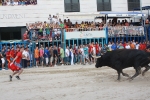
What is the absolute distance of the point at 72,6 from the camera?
104 feet

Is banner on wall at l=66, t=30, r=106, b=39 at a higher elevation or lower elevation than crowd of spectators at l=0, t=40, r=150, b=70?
higher

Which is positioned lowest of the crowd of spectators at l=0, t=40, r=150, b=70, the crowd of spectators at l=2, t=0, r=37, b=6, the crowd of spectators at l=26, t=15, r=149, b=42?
the crowd of spectators at l=0, t=40, r=150, b=70

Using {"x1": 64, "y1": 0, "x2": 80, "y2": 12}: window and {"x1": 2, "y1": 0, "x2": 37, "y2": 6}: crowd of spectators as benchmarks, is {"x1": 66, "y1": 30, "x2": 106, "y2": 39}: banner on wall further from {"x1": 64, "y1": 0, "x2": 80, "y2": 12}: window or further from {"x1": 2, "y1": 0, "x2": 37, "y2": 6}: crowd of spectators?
→ {"x1": 2, "y1": 0, "x2": 37, "y2": 6}: crowd of spectators

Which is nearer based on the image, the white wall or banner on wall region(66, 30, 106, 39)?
banner on wall region(66, 30, 106, 39)

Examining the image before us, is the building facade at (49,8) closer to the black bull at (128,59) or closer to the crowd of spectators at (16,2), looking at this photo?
the crowd of spectators at (16,2)

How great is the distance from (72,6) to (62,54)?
7.83 meters

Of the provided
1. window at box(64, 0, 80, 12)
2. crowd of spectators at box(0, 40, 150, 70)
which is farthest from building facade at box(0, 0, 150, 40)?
crowd of spectators at box(0, 40, 150, 70)

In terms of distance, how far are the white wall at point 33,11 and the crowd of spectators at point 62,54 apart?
11.1ft

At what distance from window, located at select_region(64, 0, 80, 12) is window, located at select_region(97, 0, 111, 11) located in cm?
207

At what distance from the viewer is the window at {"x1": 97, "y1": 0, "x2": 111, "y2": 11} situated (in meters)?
32.3

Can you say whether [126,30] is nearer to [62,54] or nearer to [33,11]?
[62,54]

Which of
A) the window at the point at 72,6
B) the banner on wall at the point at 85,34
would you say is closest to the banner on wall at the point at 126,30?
the banner on wall at the point at 85,34

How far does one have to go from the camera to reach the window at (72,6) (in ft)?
103

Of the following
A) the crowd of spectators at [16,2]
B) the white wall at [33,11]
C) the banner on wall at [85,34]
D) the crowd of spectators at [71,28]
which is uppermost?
the crowd of spectators at [16,2]
